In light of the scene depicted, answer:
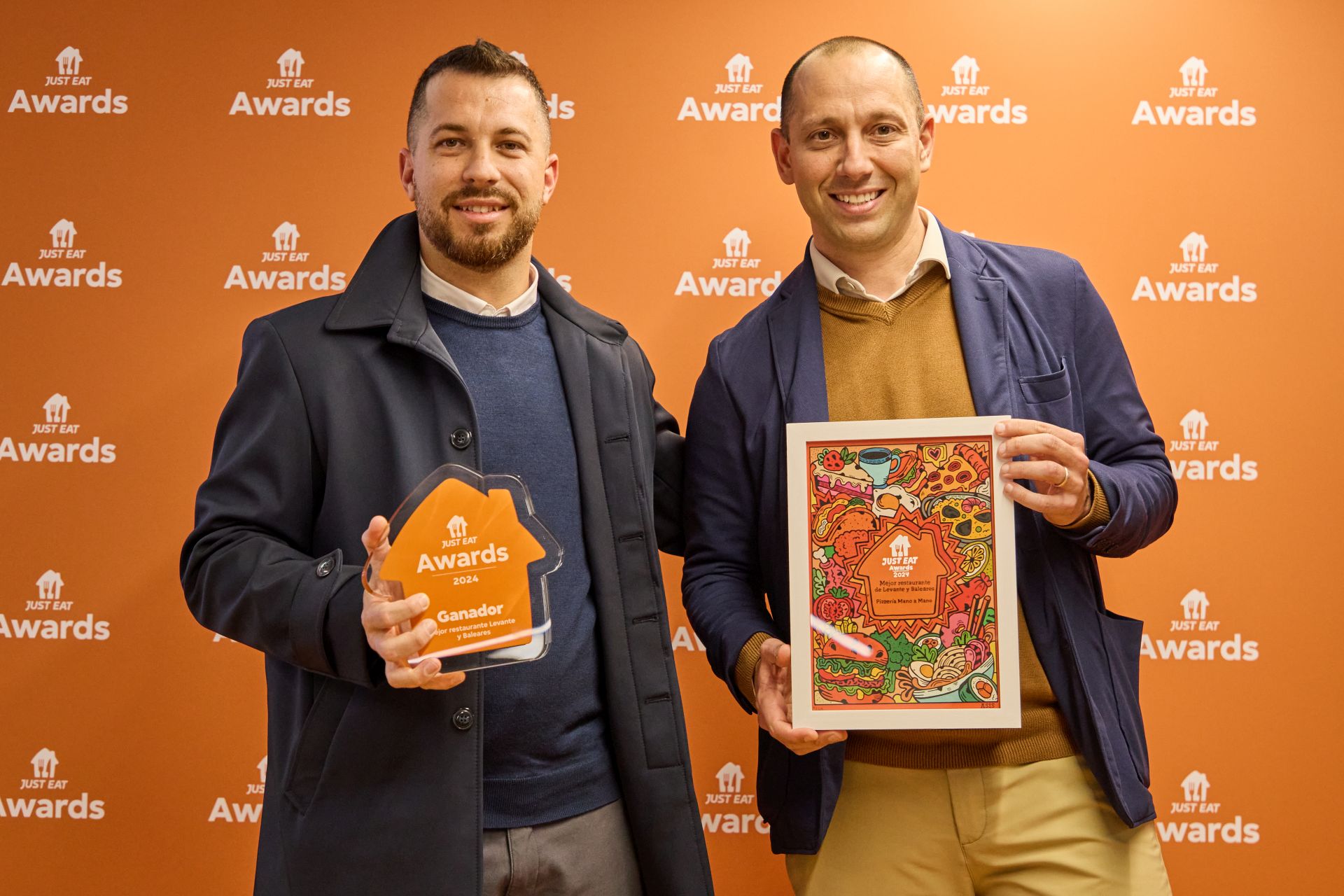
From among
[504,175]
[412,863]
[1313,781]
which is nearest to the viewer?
[412,863]

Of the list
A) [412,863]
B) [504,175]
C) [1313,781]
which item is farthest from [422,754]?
[1313,781]

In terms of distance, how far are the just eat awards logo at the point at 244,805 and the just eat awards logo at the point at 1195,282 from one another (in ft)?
8.72

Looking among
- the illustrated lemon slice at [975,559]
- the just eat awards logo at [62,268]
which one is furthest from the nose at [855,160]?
the just eat awards logo at [62,268]

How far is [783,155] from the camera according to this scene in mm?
2127

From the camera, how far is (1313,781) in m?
2.64

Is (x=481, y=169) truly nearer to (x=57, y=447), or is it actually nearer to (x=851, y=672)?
(x=851, y=672)

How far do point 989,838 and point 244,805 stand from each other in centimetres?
197

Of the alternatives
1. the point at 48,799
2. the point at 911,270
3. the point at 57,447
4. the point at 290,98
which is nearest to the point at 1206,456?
the point at 911,270

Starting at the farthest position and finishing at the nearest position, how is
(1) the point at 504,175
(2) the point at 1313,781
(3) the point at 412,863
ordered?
(2) the point at 1313,781 → (1) the point at 504,175 → (3) the point at 412,863

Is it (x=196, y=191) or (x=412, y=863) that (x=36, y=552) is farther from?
(x=412, y=863)

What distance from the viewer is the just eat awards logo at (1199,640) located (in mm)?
2676

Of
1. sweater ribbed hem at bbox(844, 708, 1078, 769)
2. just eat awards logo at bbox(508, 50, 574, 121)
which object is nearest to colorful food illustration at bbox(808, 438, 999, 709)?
sweater ribbed hem at bbox(844, 708, 1078, 769)

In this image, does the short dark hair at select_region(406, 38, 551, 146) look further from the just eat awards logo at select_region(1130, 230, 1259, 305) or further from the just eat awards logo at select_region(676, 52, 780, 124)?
the just eat awards logo at select_region(1130, 230, 1259, 305)

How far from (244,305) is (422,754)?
161 centimetres
